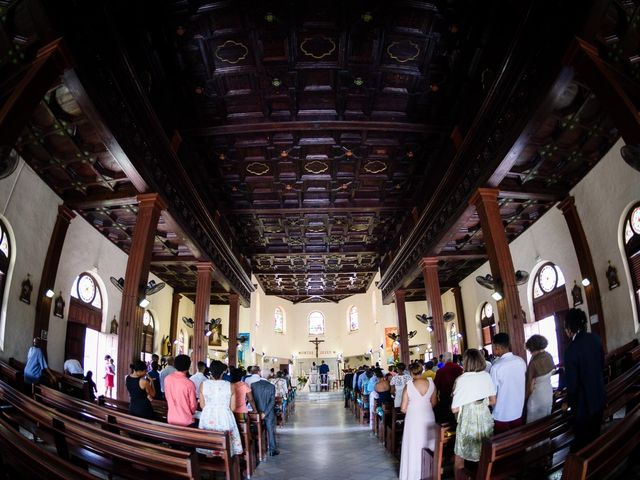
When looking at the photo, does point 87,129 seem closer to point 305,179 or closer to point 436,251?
point 305,179

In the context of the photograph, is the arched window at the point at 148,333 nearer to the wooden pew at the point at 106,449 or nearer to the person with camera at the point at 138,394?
the person with camera at the point at 138,394

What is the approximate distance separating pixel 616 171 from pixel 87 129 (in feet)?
38.5

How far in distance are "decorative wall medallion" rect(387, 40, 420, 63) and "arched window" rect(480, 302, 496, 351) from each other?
1320 cm

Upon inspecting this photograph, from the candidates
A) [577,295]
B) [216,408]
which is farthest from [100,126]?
[577,295]

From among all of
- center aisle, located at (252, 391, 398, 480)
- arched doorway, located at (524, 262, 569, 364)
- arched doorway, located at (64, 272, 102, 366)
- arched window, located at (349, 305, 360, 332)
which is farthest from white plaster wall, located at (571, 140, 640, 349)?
arched window, located at (349, 305, 360, 332)

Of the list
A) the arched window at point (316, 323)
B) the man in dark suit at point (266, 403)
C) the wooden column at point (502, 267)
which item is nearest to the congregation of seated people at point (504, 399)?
the wooden column at point (502, 267)

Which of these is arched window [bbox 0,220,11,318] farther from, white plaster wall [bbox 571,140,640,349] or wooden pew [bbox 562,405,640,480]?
white plaster wall [bbox 571,140,640,349]

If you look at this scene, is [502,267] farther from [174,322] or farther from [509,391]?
[174,322]

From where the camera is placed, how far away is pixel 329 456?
734 centimetres

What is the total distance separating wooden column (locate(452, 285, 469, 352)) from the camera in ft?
68.3

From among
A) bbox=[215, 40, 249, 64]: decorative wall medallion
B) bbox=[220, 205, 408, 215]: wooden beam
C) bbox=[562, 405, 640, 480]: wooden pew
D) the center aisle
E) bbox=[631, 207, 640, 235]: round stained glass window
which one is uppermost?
bbox=[215, 40, 249, 64]: decorative wall medallion

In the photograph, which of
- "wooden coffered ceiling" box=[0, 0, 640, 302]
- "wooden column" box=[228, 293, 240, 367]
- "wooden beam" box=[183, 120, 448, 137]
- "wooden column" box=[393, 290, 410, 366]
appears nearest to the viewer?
"wooden coffered ceiling" box=[0, 0, 640, 302]

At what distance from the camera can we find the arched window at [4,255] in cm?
932

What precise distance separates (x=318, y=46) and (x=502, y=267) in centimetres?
590
